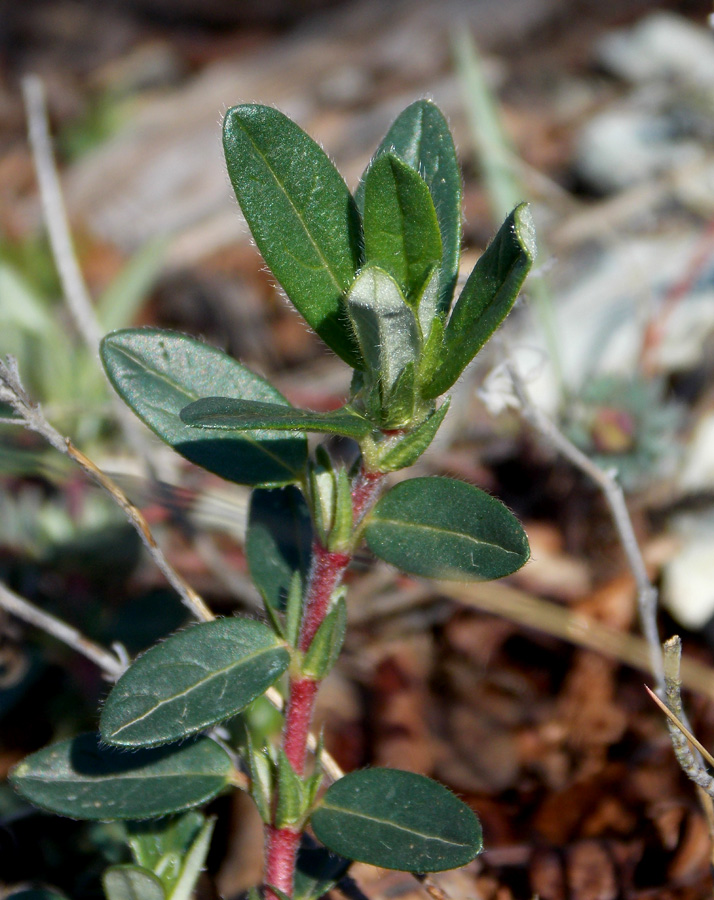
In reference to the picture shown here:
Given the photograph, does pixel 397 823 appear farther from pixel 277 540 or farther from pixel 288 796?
pixel 277 540

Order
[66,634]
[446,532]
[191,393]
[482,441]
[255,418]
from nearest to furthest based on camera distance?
[255,418]
[446,532]
[191,393]
[66,634]
[482,441]

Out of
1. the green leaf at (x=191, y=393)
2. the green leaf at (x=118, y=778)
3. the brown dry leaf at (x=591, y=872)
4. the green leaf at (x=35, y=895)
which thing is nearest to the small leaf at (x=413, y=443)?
the green leaf at (x=191, y=393)

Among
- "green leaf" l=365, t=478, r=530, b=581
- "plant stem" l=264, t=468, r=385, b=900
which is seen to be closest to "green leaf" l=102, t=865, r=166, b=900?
"plant stem" l=264, t=468, r=385, b=900

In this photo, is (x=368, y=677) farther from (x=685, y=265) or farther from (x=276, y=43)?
(x=276, y=43)

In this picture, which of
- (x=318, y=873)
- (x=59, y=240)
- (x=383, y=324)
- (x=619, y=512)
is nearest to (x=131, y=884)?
(x=318, y=873)

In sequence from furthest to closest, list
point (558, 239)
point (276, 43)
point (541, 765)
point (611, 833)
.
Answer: point (276, 43) < point (558, 239) < point (541, 765) < point (611, 833)

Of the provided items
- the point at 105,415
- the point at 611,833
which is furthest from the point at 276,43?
the point at 611,833
